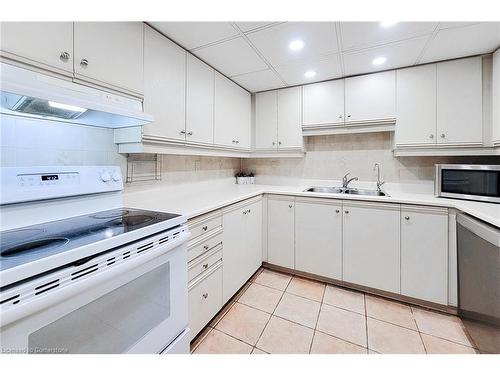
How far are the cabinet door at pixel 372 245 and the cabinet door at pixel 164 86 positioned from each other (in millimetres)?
1633

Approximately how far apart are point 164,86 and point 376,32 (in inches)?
59.7

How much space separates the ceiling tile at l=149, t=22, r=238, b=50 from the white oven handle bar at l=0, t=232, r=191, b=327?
4.60 feet

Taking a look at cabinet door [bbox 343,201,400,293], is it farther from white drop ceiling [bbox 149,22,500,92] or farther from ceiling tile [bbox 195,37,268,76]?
ceiling tile [bbox 195,37,268,76]

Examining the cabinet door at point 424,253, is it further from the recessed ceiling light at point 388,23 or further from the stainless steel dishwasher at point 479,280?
the recessed ceiling light at point 388,23

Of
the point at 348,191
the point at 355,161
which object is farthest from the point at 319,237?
the point at 355,161

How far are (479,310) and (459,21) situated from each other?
1.81m

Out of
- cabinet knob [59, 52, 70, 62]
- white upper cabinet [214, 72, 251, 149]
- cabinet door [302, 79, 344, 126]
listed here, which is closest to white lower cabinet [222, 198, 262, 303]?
white upper cabinet [214, 72, 251, 149]

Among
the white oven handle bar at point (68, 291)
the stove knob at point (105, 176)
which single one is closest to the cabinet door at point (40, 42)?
the stove knob at point (105, 176)

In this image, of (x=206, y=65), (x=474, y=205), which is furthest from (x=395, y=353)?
(x=206, y=65)

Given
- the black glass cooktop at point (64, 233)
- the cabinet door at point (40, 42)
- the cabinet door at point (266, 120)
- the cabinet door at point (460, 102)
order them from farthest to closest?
the cabinet door at point (266, 120) < the cabinet door at point (460, 102) < the cabinet door at point (40, 42) < the black glass cooktop at point (64, 233)

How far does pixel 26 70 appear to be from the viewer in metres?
0.92

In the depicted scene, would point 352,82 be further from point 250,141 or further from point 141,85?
point 141,85

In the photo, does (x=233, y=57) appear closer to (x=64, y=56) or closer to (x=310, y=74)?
(x=310, y=74)

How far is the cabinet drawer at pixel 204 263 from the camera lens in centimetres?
141
